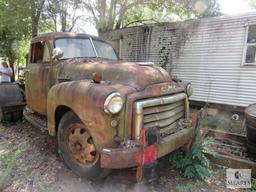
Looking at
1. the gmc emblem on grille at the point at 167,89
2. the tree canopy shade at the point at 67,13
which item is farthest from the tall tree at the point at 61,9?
the gmc emblem on grille at the point at 167,89

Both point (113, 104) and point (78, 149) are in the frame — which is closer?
point (113, 104)

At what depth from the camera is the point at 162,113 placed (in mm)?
3322

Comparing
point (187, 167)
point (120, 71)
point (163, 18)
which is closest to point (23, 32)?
point (163, 18)

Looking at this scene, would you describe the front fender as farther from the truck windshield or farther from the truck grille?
the truck windshield

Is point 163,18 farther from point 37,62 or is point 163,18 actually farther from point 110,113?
point 110,113

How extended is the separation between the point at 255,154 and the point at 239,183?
3.19 feet

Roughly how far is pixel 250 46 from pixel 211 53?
1.41 m

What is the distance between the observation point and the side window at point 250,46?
26.4 feet

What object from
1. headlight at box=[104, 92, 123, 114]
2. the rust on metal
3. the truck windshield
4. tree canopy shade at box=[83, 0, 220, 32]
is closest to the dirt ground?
the rust on metal

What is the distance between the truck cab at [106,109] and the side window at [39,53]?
0.02 m

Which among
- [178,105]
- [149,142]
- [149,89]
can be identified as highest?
[149,89]

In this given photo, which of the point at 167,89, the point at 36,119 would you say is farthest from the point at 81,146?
the point at 36,119

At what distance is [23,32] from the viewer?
549 inches

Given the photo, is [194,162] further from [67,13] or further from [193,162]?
[67,13]
